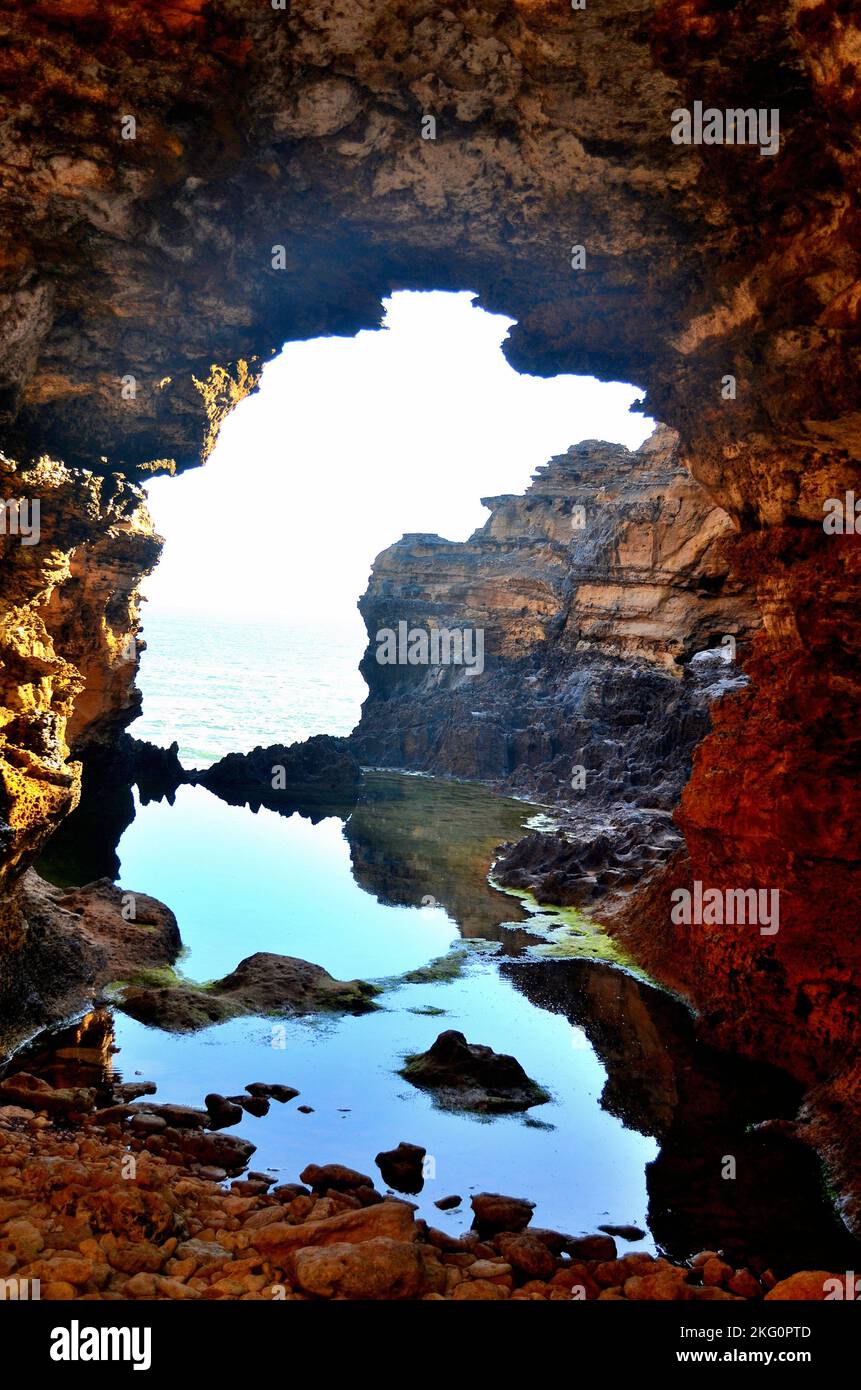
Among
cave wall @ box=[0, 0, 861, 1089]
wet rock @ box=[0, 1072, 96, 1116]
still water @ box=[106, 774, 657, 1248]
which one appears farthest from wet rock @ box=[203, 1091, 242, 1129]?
cave wall @ box=[0, 0, 861, 1089]

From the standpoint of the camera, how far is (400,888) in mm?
Answer: 20562

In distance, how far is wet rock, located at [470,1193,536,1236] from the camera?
278 inches

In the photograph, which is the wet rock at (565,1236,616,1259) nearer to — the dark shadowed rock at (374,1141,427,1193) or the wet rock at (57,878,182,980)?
the dark shadowed rock at (374,1141,427,1193)

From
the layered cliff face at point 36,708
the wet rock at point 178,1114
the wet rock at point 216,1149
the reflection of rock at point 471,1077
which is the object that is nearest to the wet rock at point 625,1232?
the reflection of rock at point 471,1077

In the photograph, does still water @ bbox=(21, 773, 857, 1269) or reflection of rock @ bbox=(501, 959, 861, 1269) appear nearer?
reflection of rock @ bbox=(501, 959, 861, 1269)

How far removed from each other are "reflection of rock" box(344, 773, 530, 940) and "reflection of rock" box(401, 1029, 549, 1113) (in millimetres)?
6175

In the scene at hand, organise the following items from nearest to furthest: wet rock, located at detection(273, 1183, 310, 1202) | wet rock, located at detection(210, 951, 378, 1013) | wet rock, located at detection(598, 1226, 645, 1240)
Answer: wet rock, located at detection(273, 1183, 310, 1202) → wet rock, located at detection(598, 1226, 645, 1240) → wet rock, located at detection(210, 951, 378, 1013)

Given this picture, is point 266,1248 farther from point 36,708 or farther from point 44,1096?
point 36,708

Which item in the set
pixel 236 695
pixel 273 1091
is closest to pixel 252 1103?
pixel 273 1091

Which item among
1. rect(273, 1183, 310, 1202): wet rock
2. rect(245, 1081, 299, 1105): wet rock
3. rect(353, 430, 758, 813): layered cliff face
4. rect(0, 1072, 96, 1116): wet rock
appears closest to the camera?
rect(273, 1183, 310, 1202): wet rock

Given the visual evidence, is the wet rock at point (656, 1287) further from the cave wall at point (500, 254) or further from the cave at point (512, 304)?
the cave wall at point (500, 254)

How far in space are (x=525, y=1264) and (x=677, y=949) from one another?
879 centimetres
